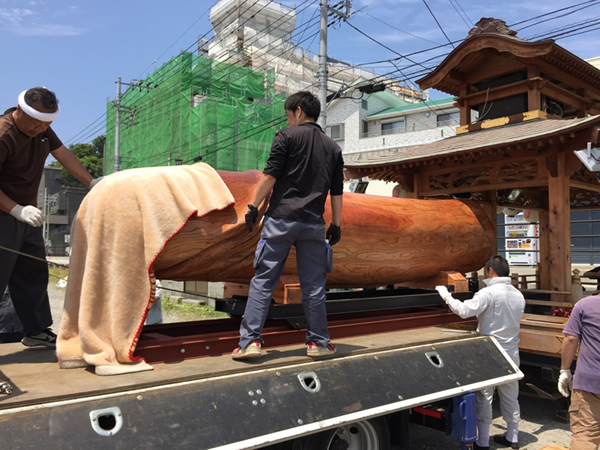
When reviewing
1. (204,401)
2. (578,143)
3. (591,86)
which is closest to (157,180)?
(204,401)

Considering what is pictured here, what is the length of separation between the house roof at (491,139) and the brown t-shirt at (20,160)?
4.44m

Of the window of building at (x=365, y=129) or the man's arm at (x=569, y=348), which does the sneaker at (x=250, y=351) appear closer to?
the man's arm at (x=569, y=348)

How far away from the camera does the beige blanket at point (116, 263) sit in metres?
2.88

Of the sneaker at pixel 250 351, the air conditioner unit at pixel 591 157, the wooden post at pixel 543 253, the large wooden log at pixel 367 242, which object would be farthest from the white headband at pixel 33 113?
the wooden post at pixel 543 253

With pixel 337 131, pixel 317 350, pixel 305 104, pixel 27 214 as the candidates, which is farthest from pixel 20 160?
pixel 337 131

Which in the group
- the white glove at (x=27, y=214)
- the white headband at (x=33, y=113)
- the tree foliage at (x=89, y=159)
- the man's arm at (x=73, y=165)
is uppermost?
the tree foliage at (x=89, y=159)

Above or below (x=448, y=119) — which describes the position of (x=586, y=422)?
below

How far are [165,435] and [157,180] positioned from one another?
1.68 m

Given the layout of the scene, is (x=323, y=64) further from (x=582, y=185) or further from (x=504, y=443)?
(x=504, y=443)

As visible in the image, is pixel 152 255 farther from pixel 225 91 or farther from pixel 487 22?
pixel 225 91

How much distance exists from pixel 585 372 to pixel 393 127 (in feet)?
88.9

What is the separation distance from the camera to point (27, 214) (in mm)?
3010

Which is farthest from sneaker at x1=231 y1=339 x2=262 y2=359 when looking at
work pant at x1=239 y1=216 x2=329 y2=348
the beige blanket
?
the beige blanket

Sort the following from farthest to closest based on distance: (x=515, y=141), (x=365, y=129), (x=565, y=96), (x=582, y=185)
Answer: (x=365, y=129), (x=565, y=96), (x=582, y=185), (x=515, y=141)
